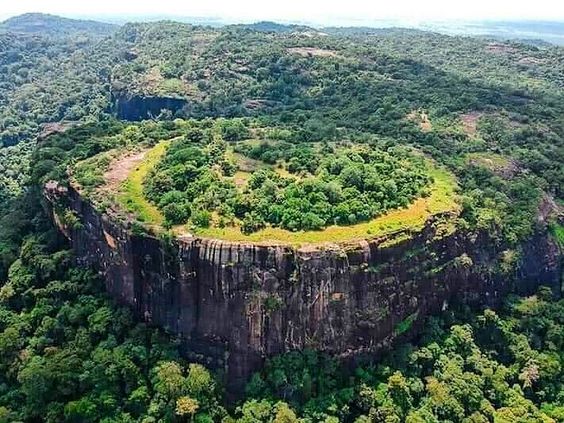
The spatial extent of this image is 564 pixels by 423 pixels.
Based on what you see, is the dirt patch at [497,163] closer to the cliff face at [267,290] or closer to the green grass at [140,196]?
the cliff face at [267,290]

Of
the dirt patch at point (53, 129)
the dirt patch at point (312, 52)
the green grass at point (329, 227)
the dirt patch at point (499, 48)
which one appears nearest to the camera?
the green grass at point (329, 227)

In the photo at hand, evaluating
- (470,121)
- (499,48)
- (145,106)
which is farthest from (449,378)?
(499,48)

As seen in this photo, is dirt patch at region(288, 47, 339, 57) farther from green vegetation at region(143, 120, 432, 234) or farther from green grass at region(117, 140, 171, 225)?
green grass at region(117, 140, 171, 225)

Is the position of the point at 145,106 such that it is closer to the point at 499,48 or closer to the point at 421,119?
the point at 421,119

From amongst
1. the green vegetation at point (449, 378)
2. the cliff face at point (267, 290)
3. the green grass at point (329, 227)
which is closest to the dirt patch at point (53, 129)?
the green grass at point (329, 227)

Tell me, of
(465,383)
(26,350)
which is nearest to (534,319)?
(465,383)

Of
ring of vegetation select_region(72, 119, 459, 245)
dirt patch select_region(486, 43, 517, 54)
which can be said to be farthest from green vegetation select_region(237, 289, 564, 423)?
dirt patch select_region(486, 43, 517, 54)

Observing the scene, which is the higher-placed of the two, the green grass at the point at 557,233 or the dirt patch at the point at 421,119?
the dirt patch at the point at 421,119
